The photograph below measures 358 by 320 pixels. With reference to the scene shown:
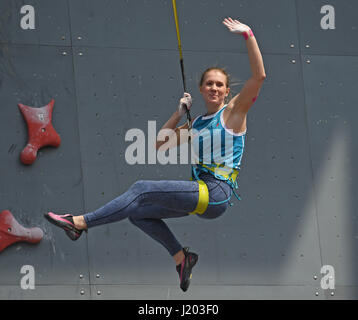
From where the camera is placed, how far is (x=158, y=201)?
5727mm

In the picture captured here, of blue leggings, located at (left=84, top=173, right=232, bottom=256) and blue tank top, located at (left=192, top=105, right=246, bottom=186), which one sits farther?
blue tank top, located at (left=192, top=105, right=246, bottom=186)

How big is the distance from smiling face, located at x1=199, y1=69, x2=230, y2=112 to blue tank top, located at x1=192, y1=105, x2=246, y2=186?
7 centimetres

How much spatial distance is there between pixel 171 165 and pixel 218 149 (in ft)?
8.54

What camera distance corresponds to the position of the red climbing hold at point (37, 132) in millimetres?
8070

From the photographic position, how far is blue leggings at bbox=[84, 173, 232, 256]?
5.70m

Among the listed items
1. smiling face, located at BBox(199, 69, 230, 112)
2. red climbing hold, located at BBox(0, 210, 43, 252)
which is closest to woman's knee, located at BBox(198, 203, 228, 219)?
smiling face, located at BBox(199, 69, 230, 112)

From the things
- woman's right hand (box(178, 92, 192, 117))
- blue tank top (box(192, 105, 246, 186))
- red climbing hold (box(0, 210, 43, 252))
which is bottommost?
red climbing hold (box(0, 210, 43, 252))

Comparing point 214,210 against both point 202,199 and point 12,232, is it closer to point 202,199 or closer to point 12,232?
point 202,199

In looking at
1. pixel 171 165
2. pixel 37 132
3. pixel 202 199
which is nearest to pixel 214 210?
pixel 202 199

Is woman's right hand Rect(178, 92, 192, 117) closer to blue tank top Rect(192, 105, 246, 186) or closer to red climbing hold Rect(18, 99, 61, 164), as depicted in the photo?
blue tank top Rect(192, 105, 246, 186)

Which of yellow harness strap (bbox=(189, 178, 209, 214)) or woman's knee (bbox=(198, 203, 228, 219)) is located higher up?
yellow harness strap (bbox=(189, 178, 209, 214))

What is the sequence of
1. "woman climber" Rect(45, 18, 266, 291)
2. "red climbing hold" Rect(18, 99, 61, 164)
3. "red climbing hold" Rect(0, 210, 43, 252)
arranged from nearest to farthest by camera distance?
"woman climber" Rect(45, 18, 266, 291) → "red climbing hold" Rect(0, 210, 43, 252) → "red climbing hold" Rect(18, 99, 61, 164)

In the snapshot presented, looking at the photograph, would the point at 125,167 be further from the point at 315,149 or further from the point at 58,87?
the point at 315,149

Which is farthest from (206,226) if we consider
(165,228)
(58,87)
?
(165,228)
